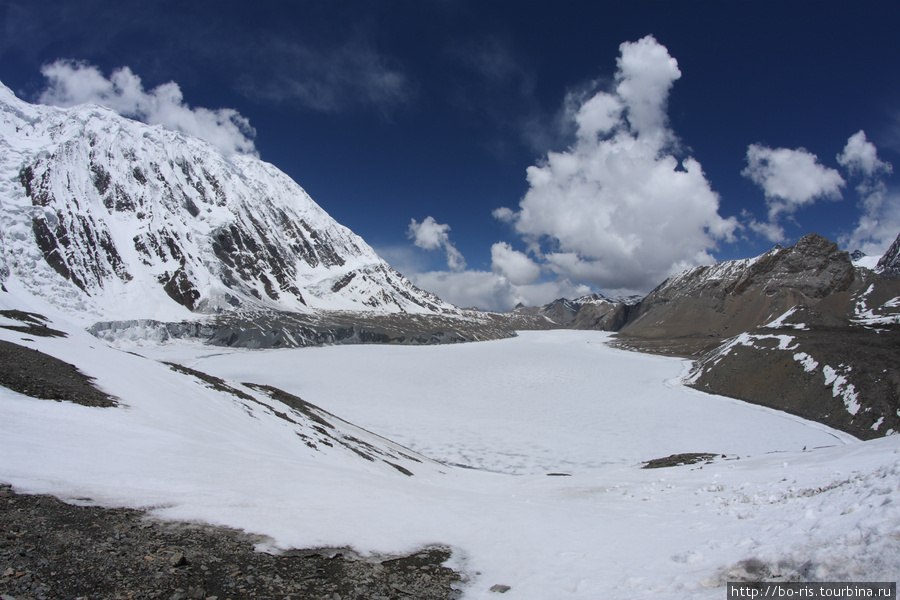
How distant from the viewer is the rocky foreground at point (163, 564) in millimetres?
4301

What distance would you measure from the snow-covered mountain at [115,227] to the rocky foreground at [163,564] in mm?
115172

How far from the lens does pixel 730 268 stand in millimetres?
158750

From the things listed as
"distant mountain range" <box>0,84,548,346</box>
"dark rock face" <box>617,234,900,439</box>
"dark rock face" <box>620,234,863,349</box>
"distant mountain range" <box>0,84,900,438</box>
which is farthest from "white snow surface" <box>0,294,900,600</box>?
"dark rock face" <box>620,234,863,349</box>

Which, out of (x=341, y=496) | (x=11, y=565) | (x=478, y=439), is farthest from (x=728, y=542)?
(x=478, y=439)

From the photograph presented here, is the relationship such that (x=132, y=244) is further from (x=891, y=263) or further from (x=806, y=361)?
(x=891, y=263)

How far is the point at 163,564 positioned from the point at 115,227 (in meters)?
173

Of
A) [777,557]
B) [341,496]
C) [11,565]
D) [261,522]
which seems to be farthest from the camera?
[341,496]

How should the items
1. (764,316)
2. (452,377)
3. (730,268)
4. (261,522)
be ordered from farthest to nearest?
(730,268) → (764,316) → (452,377) → (261,522)

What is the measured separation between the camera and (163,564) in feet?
16.2

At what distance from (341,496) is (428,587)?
3.95 meters

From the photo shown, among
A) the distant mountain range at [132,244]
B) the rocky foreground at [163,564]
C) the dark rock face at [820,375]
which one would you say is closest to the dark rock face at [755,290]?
the dark rock face at [820,375]

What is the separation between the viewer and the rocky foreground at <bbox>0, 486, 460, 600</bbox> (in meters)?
4.30

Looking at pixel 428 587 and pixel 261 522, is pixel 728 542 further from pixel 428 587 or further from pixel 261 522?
pixel 261 522

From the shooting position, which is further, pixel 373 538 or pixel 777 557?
pixel 373 538
